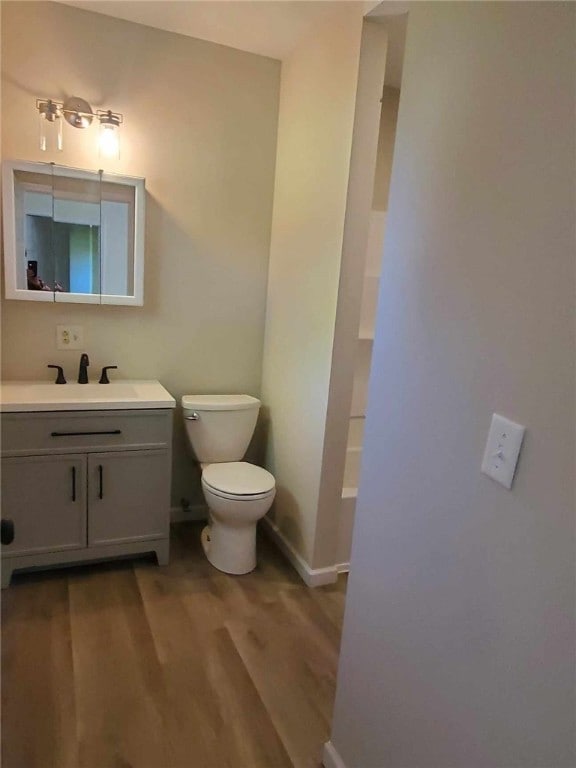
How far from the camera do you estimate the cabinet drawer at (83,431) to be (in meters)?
2.03

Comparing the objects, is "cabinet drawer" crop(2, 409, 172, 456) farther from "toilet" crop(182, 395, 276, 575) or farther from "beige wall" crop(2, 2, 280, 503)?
"beige wall" crop(2, 2, 280, 503)

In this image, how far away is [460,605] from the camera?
95 cm

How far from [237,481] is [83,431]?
72 cm

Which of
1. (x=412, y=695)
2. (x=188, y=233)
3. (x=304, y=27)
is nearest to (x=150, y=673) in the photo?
(x=412, y=695)

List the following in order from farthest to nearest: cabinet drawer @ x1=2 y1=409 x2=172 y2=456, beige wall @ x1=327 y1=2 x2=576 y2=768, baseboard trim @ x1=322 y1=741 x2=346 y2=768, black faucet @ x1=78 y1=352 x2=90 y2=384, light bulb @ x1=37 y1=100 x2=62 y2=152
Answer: black faucet @ x1=78 y1=352 x2=90 y2=384
light bulb @ x1=37 y1=100 x2=62 y2=152
cabinet drawer @ x1=2 y1=409 x2=172 y2=456
baseboard trim @ x1=322 y1=741 x2=346 y2=768
beige wall @ x1=327 y1=2 x2=576 y2=768

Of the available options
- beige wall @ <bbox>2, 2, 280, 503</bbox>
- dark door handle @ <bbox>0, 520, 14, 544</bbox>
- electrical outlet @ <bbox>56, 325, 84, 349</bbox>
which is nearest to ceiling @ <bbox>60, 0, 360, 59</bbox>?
beige wall @ <bbox>2, 2, 280, 503</bbox>

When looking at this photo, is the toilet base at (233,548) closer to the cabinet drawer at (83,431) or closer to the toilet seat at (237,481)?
the toilet seat at (237,481)

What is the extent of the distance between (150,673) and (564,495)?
1.60 metres

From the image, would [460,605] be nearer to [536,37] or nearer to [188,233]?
[536,37]

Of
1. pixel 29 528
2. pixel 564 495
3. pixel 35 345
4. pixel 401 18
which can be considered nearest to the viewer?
pixel 564 495

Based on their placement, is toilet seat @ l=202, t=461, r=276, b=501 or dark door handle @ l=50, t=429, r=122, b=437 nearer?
dark door handle @ l=50, t=429, r=122, b=437

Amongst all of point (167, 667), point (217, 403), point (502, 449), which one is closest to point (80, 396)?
point (217, 403)

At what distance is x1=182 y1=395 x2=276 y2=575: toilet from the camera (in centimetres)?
226

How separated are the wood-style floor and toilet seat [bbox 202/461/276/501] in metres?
0.44
